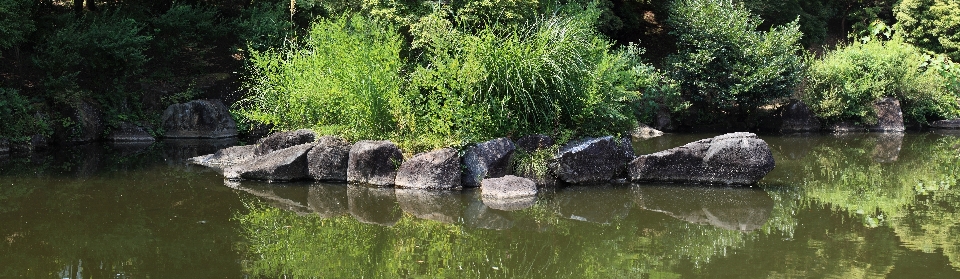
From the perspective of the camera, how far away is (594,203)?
11625 mm

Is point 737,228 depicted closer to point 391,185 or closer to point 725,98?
point 391,185

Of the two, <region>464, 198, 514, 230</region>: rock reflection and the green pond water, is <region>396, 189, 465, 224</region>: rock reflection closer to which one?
the green pond water

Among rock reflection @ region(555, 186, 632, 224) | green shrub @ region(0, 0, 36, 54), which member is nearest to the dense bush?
rock reflection @ region(555, 186, 632, 224)

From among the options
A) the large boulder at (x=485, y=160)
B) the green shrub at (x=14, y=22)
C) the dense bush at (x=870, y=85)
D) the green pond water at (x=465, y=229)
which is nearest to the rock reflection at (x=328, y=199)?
the green pond water at (x=465, y=229)

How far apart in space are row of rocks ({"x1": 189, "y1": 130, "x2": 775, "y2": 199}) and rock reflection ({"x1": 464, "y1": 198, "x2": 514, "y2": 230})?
A: 752mm

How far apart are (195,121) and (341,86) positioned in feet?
25.3

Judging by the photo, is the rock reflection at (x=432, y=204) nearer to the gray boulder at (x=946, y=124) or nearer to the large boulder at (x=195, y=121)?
the large boulder at (x=195, y=121)

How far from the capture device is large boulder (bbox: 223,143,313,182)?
13.0 meters

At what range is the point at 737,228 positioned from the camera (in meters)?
10.1

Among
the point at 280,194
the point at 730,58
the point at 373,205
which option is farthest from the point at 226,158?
the point at 730,58

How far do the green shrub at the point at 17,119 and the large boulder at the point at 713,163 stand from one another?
1191cm

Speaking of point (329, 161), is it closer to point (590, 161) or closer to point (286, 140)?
point (286, 140)

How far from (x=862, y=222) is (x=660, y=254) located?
3091 millimetres

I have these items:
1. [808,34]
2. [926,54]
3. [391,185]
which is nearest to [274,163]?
[391,185]
